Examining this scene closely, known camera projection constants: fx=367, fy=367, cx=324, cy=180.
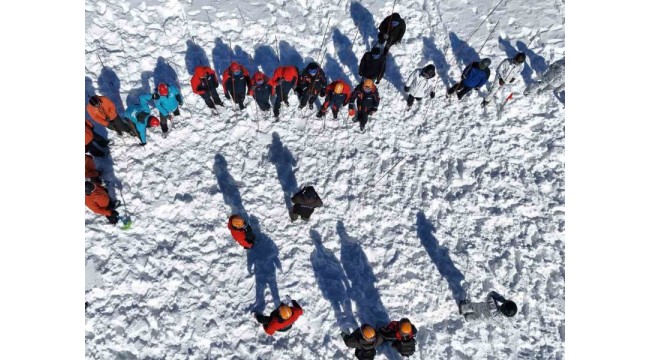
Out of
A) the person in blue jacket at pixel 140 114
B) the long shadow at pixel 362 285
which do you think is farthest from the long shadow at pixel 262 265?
the person in blue jacket at pixel 140 114

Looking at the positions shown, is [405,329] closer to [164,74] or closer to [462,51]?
[462,51]

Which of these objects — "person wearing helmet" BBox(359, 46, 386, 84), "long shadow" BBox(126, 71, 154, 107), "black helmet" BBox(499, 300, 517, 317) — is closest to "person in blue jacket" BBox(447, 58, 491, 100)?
"person wearing helmet" BBox(359, 46, 386, 84)

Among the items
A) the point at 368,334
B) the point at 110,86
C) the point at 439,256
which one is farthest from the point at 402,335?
the point at 110,86

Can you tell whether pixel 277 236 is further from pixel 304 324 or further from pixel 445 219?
pixel 445 219


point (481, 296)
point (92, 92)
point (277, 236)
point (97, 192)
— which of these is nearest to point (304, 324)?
point (277, 236)

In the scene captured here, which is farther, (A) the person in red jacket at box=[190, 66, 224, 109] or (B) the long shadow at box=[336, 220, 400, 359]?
(A) the person in red jacket at box=[190, 66, 224, 109]

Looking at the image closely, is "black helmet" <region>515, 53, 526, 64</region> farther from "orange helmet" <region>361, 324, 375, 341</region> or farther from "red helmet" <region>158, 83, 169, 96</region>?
"red helmet" <region>158, 83, 169, 96</region>

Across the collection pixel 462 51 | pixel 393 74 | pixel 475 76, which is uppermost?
pixel 462 51
